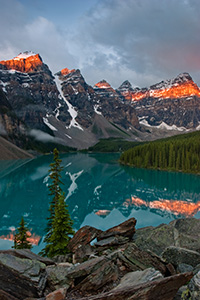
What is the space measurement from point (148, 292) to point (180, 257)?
4312mm

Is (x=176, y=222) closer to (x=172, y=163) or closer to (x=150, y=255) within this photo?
(x=150, y=255)

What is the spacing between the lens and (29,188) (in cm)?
7088

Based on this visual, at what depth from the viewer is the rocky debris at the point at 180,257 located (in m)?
10.1

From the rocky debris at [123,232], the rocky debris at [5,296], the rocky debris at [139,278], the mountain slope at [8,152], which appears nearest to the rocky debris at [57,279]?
the rocky debris at [5,296]

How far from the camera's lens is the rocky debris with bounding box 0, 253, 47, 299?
8141mm

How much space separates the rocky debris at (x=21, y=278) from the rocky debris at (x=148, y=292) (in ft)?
9.22


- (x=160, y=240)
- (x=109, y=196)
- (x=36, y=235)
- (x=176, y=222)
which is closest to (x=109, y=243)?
(x=160, y=240)

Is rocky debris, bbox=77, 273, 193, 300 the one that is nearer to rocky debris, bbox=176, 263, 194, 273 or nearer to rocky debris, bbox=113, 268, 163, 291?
rocky debris, bbox=113, 268, 163, 291

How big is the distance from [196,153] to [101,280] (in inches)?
4708

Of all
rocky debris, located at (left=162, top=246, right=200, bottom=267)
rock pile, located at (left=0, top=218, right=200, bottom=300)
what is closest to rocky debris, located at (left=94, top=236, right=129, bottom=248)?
rock pile, located at (left=0, top=218, right=200, bottom=300)

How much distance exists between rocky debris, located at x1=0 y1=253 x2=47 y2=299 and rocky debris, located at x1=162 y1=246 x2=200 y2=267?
578cm

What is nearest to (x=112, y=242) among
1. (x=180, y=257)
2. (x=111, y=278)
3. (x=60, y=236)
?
(x=180, y=257)

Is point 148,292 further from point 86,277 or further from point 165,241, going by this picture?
point 165,241

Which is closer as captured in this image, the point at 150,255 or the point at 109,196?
the point at 150,255
